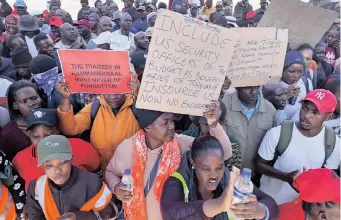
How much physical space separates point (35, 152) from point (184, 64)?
1316 mm

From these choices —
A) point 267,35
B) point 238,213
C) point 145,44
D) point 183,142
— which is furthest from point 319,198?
point 145,44

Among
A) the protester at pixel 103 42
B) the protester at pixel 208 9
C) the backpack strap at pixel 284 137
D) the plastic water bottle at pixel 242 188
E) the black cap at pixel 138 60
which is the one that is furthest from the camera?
the protester at pixel 208 9

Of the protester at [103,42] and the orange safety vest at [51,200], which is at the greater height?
the orange safety vest at [51,200]

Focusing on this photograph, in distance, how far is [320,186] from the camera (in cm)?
221

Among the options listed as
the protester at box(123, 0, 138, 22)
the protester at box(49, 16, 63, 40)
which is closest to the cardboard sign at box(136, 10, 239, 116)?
the protester at box(49, 16, 63, 40)

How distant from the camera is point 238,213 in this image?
192cm

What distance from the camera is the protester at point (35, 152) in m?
2.70

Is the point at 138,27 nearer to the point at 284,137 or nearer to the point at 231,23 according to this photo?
the point at 231,23

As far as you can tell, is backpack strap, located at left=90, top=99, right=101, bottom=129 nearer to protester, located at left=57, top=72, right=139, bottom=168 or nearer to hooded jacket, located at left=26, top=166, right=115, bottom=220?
protester, located at left=57, top=72, right=139, bottom=168

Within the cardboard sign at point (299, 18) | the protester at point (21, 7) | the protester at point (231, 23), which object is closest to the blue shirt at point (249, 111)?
the cardboard sign at point (299, 18)

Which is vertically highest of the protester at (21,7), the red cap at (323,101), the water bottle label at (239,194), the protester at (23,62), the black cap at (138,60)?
the red cap at (323,101)

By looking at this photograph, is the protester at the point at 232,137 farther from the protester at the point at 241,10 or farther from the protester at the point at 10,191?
the protester at the point at 241,10

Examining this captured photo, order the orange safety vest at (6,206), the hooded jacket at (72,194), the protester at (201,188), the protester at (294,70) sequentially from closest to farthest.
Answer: the protester at (201,188) → the hooded jacket at (72,194) → the orange safety vest at (6,206) → the protester at (294,70)

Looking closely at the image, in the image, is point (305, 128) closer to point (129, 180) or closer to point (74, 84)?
point (129, 180)
